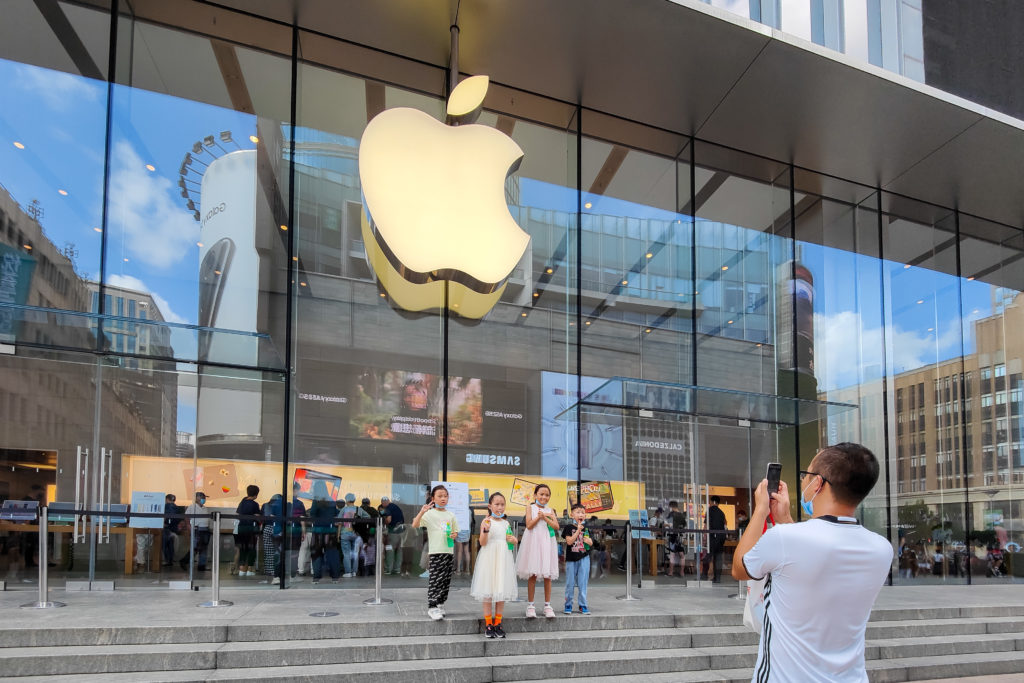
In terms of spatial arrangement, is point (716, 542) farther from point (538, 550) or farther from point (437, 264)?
point (437, 264)

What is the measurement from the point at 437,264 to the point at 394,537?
362 cm

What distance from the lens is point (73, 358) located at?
30.9 ft

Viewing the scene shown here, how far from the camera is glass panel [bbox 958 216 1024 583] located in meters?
15.0

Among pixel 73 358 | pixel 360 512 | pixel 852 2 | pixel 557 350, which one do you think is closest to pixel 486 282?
pixel 557 350

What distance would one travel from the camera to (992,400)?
1545cm

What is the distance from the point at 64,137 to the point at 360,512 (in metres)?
6.09

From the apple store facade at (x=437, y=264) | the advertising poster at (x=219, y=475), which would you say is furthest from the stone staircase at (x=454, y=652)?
the advertising poster at (x=219, y=475)

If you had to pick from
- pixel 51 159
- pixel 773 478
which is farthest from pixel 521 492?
pixel 773 478

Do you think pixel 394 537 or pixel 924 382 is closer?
pixel 394 537

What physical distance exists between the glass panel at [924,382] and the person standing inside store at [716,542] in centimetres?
425

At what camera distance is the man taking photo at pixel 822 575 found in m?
2.38

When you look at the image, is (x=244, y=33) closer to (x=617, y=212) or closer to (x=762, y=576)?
(x=617, y=212)

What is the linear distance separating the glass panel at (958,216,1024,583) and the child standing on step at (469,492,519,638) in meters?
10.9

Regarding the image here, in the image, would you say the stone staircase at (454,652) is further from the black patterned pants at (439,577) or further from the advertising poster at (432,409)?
the advertising poster at (432,409)
